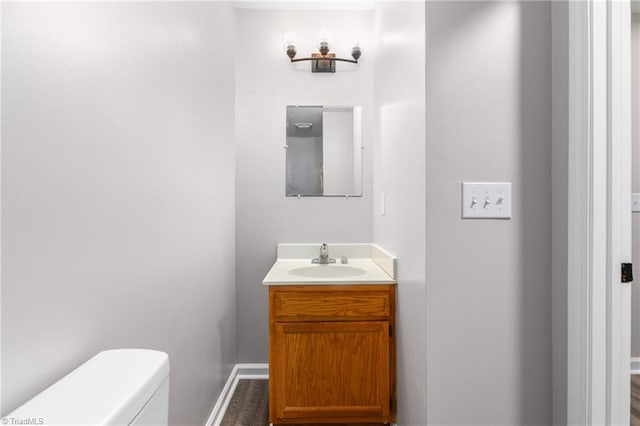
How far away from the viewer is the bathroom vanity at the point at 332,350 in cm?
157

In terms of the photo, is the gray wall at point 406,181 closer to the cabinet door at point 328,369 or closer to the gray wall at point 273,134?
the cabinet door at point 328,369

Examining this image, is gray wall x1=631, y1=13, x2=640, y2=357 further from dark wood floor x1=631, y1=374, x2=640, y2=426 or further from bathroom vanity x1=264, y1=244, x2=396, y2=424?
bathroom vanity x1=264, y1=244, x2=396, y2=424

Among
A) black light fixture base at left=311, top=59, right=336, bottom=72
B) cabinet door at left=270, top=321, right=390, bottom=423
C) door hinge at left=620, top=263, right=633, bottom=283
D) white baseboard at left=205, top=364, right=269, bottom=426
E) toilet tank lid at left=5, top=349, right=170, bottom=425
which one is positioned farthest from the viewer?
black light fixture base at left=311, top=59, right=336, bottom=72

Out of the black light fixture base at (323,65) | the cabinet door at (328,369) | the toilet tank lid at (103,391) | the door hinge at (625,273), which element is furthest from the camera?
the black light fixture base at (323,65)

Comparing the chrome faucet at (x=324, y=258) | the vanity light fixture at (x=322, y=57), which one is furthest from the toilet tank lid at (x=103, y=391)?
the vanity light fixture at (x=322, y=57)

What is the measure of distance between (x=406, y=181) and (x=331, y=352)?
92 cm

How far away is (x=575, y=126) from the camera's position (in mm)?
961

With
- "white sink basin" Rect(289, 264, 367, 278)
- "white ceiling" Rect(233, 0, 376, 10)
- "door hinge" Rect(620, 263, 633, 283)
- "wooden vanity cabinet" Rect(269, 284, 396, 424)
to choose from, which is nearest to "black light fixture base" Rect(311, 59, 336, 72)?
"white ceiling" Rect(233, 0, 376, 10)

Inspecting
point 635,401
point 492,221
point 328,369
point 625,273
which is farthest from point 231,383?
point 635,401

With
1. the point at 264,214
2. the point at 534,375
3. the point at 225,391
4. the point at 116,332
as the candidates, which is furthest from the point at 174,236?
the point at 534,375

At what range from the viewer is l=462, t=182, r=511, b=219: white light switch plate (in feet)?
3.45

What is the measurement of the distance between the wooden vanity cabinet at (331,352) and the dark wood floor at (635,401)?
49.7 inches

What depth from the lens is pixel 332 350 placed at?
1573 mm

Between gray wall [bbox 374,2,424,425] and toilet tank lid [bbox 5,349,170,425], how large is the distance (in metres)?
0.86
